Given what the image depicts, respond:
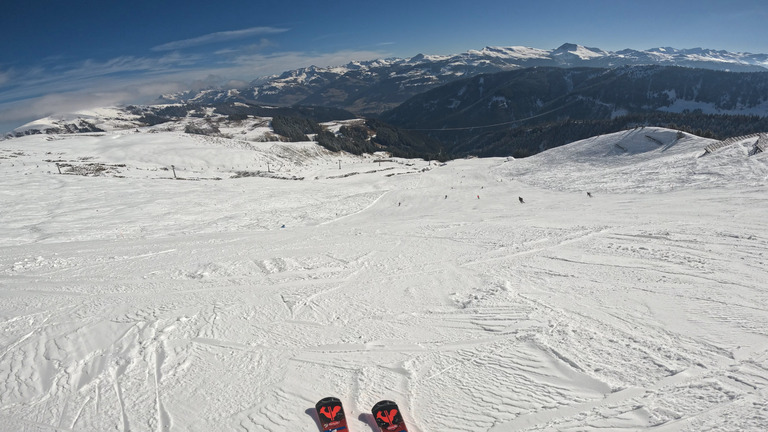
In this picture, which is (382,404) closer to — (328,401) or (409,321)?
(328,401)

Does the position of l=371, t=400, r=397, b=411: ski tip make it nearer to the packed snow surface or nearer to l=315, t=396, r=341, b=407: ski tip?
the packed snow surface

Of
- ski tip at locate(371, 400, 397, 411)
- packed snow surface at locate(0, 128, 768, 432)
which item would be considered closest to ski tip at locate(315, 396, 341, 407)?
packed snow surface at locate(0, 128, 768, 432)

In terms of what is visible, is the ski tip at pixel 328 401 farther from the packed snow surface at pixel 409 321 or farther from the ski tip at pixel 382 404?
the ski tip at pixel 382 404

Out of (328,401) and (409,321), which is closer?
(328,401)

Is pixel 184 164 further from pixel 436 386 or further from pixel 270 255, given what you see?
pixel 436 386

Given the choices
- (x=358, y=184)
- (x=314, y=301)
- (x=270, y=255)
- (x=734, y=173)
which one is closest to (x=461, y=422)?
(x=314, y=301)

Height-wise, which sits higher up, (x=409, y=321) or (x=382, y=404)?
(x=382, y=404)

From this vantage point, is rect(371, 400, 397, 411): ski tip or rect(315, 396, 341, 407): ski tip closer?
rect(371, 400, 397, 411): ski tip

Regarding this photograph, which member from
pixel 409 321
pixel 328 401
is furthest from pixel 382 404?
pixel 409 321
